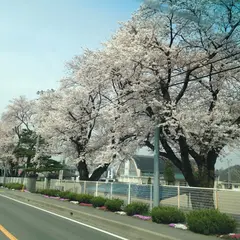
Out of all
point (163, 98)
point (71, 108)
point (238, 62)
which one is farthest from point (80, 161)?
point (238, 62)

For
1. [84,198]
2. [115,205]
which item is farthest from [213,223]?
[84,198]

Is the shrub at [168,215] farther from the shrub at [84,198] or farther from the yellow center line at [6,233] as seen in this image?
the shrub at [84,198]

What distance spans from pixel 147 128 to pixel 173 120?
10.4 ft

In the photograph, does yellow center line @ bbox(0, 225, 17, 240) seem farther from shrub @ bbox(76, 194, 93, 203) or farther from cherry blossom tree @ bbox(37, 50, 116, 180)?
cherry blossom tree @ bbox(37, 50, 116, 180)

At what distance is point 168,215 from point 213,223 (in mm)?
2848

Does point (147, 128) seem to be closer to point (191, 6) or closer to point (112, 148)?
point (112, 148)

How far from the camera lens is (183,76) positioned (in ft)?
67.6

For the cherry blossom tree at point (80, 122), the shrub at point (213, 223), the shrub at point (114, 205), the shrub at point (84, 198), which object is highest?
the cherry blossom tree at point (80, 122)

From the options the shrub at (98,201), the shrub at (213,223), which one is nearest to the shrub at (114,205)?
the shrub at (98,201)

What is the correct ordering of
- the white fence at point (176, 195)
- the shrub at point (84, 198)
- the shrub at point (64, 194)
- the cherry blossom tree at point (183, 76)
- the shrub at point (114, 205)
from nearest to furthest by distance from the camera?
the white fence at point (176, 195) → the cherry blossom tree at point (183, 76) → the shrub at point (114, 205) → the shrub at point (84, 198) → the shrub at point (64, 194)

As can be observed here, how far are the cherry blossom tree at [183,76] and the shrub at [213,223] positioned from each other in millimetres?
5668

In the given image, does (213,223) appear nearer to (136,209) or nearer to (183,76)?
(136,209)

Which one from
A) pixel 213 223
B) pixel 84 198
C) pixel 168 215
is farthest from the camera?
pixel 84 198

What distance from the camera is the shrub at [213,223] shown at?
12.2 metres
